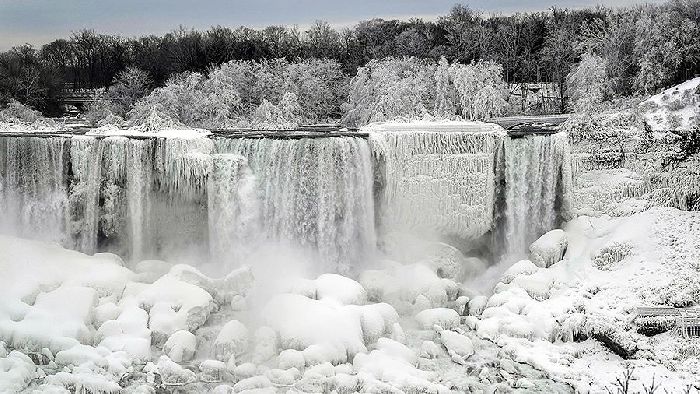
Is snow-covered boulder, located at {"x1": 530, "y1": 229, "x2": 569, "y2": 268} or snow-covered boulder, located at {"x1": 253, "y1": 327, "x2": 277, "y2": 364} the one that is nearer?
snow-covered boulder, located at {"x1": 253, "y1": 327, "x2": 277, "y2": 364}

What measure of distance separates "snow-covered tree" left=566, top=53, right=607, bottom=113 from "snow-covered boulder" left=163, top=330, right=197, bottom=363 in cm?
1668

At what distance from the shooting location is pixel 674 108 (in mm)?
20812

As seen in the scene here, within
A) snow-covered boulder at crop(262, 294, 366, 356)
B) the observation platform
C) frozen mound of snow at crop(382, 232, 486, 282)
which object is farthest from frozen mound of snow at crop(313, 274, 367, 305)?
the observation platform

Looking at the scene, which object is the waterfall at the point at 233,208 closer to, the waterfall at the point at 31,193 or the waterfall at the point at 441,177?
the waterfall at the point at 441,177

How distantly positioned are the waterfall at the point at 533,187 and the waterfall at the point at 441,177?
0.48 m

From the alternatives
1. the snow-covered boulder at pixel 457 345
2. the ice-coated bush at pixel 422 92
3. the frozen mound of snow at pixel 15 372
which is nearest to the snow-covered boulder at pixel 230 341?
the frozen mound of snow at pixel 15 372

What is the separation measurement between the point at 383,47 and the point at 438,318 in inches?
789

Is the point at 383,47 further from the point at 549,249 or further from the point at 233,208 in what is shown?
the point at 549,249

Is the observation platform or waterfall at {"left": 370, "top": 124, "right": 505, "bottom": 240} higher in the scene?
the observation platform

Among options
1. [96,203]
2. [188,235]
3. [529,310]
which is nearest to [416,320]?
[529,310]

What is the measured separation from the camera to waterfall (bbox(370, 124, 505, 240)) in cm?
1919

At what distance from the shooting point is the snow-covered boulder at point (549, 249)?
1780 centimetres

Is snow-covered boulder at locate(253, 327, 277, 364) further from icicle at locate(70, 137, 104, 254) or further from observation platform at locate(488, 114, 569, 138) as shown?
observation platform at locate(488, 114, 569, 138)

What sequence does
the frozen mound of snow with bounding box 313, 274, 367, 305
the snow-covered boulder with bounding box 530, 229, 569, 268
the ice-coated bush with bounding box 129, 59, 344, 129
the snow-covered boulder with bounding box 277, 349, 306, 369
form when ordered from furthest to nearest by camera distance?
the ice-coated bush with bounding box 129, 59, 344, 129, the snow-covered boulder with bounding box 530, 229, 569, 268, the frozen mound of snow with bounding box 313, 274, 367, 305, the snow-covered boulder with bounding box 277, 349, 306, 369
